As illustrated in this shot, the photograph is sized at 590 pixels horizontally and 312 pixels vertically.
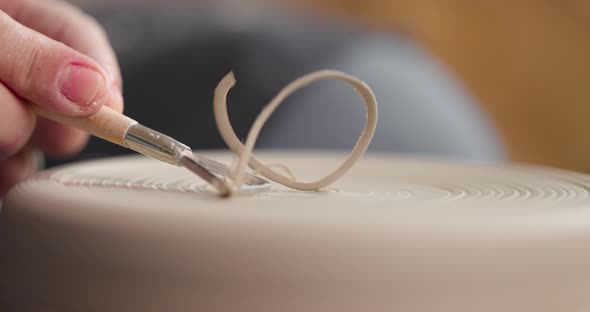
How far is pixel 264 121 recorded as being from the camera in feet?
1.06

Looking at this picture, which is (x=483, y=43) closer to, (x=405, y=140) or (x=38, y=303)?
(x=405, y=140)

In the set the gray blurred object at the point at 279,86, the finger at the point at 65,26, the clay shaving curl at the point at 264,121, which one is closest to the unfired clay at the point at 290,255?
the clay shaving curl at the point at 264,121

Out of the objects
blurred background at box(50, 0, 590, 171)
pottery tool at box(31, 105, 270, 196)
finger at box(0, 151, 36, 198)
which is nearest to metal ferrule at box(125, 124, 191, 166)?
pottery tool at box(31, 105, 270, 196)

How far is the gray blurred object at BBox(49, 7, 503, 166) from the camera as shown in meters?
0.85

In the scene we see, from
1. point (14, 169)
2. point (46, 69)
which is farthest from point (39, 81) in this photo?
point (14, 169)

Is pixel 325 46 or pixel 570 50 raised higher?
pixel 570 50

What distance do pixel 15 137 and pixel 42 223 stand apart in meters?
0.14

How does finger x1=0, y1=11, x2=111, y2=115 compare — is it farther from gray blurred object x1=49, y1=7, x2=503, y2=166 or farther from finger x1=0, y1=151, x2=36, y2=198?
gray blurred object x1=49, y1=7, x2=503, y2=166

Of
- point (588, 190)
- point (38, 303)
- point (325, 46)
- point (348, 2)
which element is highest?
point (348, 2)

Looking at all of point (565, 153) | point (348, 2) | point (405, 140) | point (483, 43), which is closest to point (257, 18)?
point (405, 140)

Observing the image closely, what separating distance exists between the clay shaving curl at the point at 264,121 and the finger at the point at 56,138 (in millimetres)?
255

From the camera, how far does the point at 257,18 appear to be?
1.04 m

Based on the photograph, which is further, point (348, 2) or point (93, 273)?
point (348, 2)

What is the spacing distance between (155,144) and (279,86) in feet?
1.74
